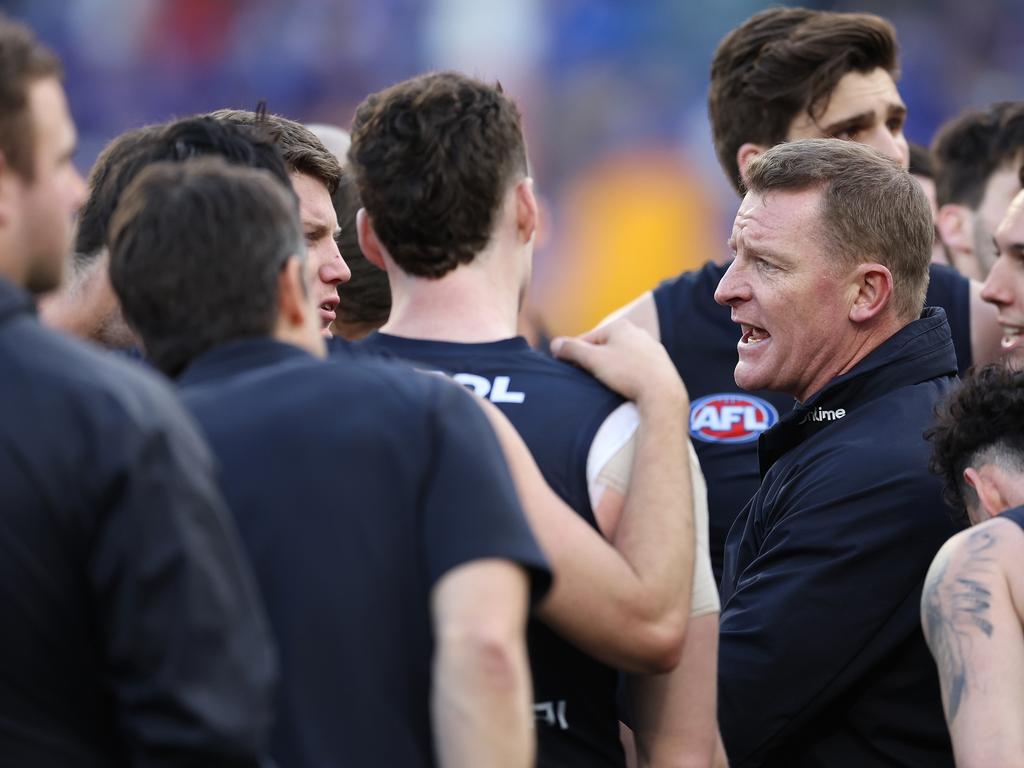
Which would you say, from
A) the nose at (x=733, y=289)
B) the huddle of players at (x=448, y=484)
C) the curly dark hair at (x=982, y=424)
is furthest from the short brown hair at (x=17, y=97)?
the nose at (x=733, y=289)

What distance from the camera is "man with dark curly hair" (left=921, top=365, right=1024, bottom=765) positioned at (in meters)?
2.88

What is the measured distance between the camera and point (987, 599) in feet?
9.65

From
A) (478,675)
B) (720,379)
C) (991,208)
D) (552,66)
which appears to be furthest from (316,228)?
(552,66)

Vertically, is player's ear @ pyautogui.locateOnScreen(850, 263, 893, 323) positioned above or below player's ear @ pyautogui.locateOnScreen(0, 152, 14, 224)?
below

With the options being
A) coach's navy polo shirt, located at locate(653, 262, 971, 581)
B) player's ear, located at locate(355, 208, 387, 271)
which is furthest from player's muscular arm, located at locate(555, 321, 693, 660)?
coach's navy polo shirt, located at locate(653, 262, 971, 581)

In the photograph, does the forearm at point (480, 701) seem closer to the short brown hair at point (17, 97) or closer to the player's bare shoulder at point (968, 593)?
the short brown hair at point (17, 97)

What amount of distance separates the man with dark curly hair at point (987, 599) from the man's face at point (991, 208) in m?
3.09

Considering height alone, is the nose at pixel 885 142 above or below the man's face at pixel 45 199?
below

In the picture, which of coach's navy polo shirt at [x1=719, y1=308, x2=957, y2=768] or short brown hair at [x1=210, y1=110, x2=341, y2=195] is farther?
short brown hair at [x1=210, y1=110, x2=341, y2=195]

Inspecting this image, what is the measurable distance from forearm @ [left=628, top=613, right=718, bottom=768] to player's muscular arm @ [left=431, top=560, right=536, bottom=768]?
0.61 meters

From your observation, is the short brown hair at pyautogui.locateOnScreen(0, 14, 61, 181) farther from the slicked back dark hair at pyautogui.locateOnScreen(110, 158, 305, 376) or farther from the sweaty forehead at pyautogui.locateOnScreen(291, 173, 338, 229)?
the sweaty forehead at pyautogui.locateOnScreen(291, 173, 338, 229)

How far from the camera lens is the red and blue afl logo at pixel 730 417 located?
4504mm

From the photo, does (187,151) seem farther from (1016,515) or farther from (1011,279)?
(1011,279)

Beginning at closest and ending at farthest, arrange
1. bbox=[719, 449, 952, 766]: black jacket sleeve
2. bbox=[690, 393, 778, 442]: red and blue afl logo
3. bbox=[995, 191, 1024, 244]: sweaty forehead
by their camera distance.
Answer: bbox=[719, 449, 952, 766]: black jacket sleeve < bbox=[995, 191, 1024, 244]: sweaty forehead < bbox=[690, 393, 778, 442]: red and blue afl logo
